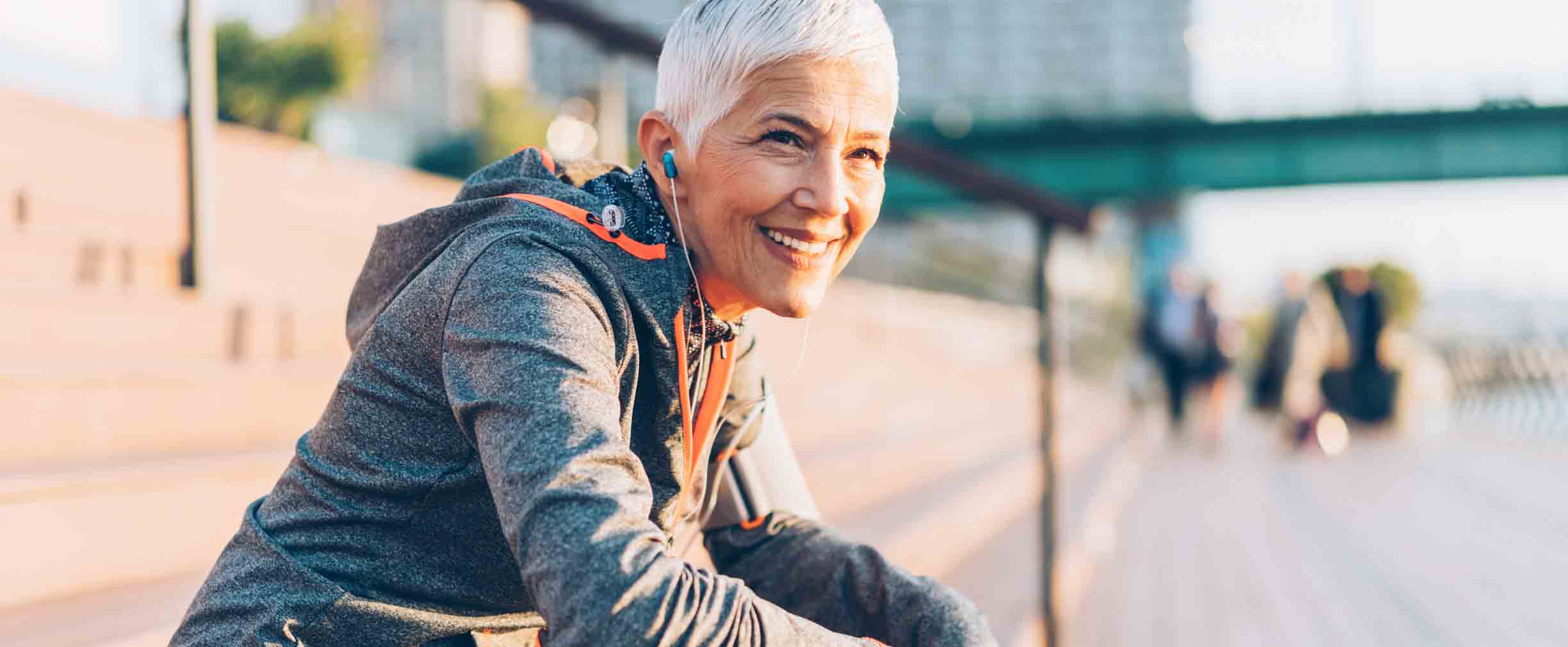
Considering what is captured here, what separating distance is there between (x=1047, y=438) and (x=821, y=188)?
1.99 meters

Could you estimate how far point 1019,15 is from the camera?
6247cm

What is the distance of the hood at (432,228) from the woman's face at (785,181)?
144 millimetres

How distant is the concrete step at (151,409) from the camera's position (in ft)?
6.23

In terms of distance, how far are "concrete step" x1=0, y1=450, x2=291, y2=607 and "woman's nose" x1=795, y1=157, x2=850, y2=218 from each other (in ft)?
3.96

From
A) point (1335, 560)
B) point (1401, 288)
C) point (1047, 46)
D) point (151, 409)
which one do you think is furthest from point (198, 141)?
point (1047, 46)

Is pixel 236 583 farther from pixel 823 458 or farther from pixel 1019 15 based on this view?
pixel 1019 15

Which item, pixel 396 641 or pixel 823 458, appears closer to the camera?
pixel 396 641

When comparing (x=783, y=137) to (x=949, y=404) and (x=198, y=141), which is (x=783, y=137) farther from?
(x=949, y=404)

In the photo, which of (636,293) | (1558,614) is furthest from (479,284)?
(1558,614)

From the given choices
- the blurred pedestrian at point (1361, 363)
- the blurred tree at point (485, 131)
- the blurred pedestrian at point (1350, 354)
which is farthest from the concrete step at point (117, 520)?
the blurred tree at point (485, 131)

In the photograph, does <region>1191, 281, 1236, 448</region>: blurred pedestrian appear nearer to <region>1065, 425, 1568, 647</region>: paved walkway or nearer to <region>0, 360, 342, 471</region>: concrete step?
<region>1065, 425, 1568, 647</region>: paved walkway

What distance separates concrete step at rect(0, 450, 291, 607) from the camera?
5.36 ft

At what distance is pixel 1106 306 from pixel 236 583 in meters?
7.55

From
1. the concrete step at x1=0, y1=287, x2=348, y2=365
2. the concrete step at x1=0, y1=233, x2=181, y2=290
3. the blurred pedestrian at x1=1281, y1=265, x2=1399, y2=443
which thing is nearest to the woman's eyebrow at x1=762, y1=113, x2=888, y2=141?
the concrete step at x1=0, y1=287, x2=348, y2=365
